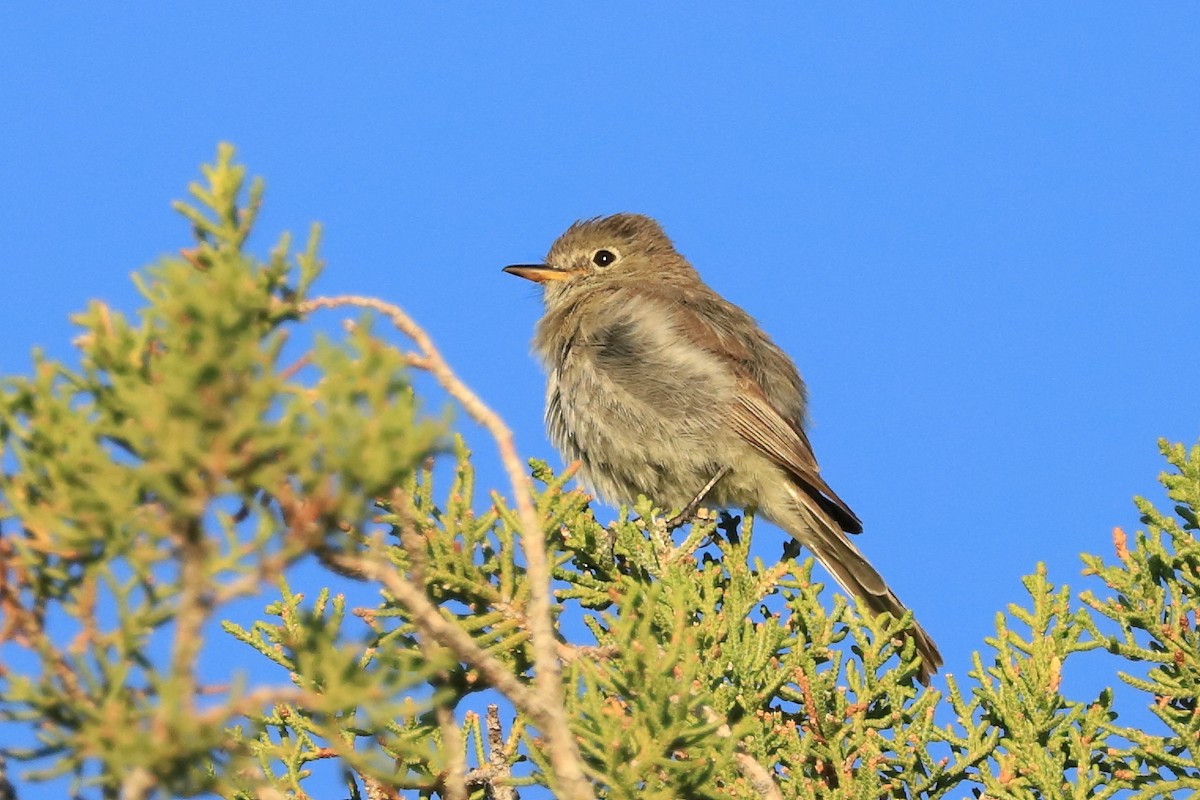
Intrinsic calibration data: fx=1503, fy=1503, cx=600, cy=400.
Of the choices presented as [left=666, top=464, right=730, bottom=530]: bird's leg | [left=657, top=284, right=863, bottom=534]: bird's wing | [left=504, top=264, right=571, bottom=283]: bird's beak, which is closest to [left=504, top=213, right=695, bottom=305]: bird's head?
[left=504, top=264, right=571, bottom=283]: bird's beak

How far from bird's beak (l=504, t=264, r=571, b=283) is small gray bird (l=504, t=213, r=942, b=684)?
39.0 inches

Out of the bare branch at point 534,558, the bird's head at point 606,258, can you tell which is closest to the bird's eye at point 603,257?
the bird's head at point 606,258

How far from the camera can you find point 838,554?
7.84 m

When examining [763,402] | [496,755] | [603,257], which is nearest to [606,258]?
[603,257]

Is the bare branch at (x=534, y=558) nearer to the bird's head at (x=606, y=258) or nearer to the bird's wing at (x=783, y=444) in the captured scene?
the bird's wing at (x=783, y=444)

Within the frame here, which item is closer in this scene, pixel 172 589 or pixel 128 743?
pixel 128 743

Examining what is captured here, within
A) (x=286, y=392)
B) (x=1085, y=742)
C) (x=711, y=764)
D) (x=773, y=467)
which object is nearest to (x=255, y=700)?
(x=286, y=392)

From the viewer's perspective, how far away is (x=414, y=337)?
273cm

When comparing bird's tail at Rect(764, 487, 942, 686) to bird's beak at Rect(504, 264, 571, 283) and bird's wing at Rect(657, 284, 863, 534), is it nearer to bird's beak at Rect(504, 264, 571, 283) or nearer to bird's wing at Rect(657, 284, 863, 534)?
bird's wing at Rect(657, 284, 863, 534)

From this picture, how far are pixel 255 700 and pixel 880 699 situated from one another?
3422 mm

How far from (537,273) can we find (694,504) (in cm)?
248

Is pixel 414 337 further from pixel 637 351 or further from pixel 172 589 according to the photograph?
pixel 637 351

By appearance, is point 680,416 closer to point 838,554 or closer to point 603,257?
point 838,554

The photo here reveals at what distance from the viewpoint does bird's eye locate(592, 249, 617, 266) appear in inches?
415
